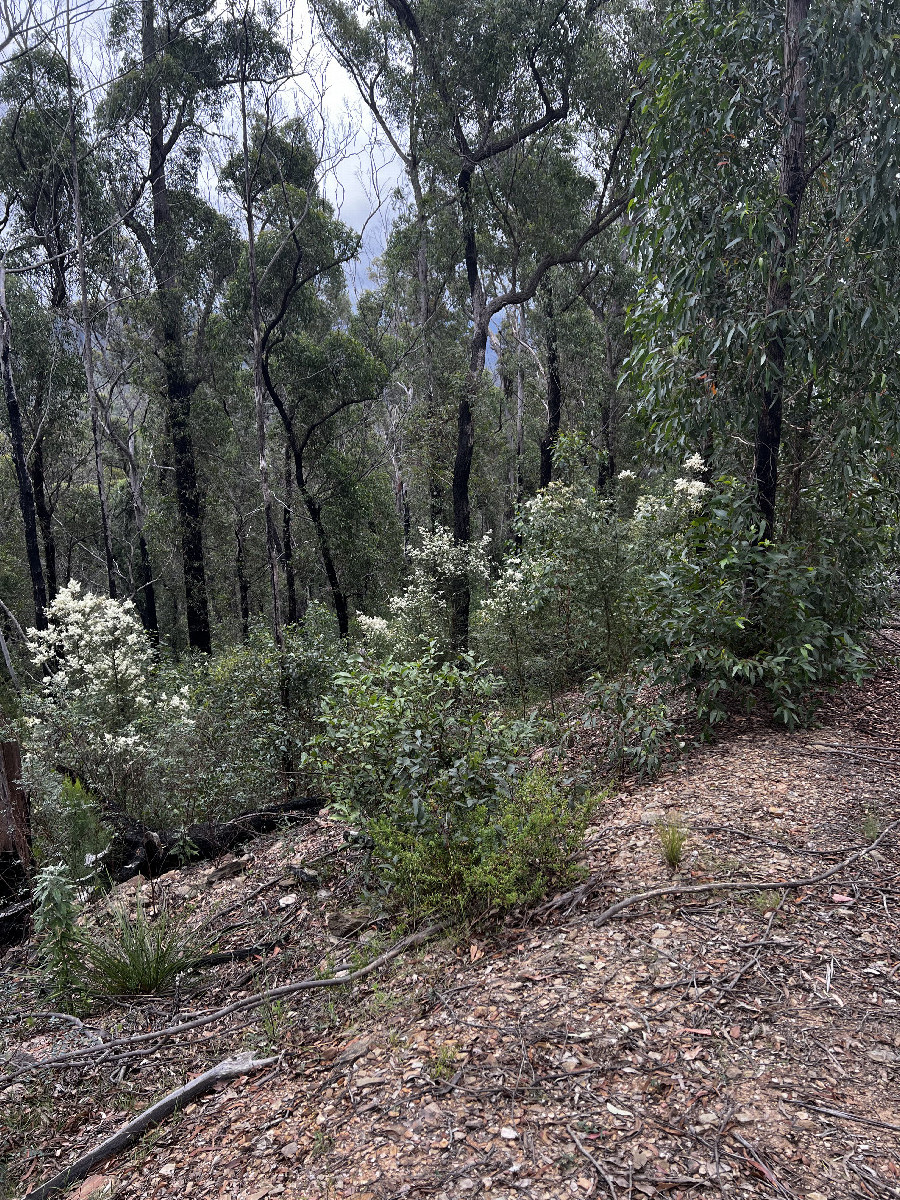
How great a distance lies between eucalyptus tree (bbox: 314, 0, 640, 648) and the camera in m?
11.6

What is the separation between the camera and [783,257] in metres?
4.54

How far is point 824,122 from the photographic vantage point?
4844 mm

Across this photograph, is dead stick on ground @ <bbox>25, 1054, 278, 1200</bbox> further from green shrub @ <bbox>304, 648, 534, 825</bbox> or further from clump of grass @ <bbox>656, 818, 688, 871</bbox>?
clump of grass @ <bbox>656, 818, 688, 871</bbox>

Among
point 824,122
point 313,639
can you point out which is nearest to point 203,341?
point 313,639

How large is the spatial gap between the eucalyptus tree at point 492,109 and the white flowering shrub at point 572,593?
3.75 meters

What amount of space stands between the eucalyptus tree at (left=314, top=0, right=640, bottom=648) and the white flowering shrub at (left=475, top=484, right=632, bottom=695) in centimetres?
375

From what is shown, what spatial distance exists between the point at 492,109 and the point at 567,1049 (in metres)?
14.0

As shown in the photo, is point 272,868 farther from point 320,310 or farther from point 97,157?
point 97,157

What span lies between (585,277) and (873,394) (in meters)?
15.9

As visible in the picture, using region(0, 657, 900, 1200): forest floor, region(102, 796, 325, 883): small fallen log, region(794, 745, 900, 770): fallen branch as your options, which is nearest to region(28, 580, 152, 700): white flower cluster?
region(102, 796, 325, 883): small fallen log

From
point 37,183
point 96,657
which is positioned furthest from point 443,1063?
point 37,183

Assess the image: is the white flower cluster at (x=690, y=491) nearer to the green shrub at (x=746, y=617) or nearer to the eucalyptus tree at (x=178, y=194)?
the green shrub at (x=746, y=617)

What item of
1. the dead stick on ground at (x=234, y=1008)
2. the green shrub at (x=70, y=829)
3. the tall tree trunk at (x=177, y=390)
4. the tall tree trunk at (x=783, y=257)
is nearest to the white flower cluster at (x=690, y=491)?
the tall tree trunk at (x=783, y=257)

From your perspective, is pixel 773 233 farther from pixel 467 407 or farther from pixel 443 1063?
pixel 467 407
